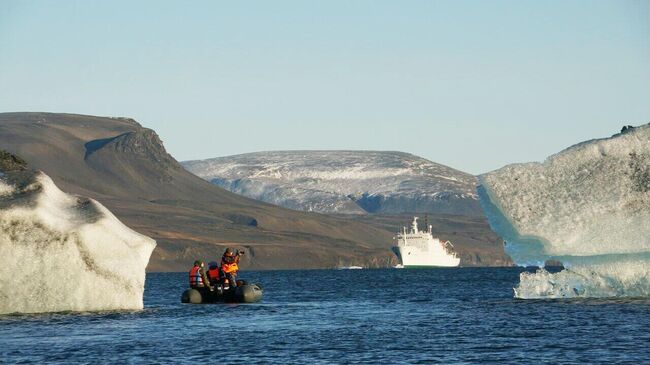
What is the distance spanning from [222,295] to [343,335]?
2247cm

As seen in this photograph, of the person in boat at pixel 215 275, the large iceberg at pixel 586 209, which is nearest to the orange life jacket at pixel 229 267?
the person in boat at pixel 215 275

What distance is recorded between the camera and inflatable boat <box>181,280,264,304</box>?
7606 cm

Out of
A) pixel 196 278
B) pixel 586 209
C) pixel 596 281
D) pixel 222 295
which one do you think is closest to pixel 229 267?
pixel 222 295

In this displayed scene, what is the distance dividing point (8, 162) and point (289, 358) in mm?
29780

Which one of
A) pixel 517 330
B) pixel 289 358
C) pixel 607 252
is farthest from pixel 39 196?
pixel 607 252

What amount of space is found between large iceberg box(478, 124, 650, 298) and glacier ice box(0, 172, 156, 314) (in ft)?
58.0

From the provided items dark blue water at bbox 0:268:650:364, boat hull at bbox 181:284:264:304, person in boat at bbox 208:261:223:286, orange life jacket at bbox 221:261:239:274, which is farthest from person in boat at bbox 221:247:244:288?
dark blue water at bbox 0:268:650:364

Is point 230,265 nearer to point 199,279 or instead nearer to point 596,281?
point 199,279

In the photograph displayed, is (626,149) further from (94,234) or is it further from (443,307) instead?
(94,234)

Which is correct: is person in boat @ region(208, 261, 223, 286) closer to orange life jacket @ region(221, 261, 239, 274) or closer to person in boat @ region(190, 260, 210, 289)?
person in boat @ region(190, 260, 210, 289)

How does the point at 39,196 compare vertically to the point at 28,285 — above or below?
above

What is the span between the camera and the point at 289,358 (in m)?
46.0

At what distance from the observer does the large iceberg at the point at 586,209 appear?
59281 millimetres

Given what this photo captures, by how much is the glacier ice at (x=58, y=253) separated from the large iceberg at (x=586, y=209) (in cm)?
1767
